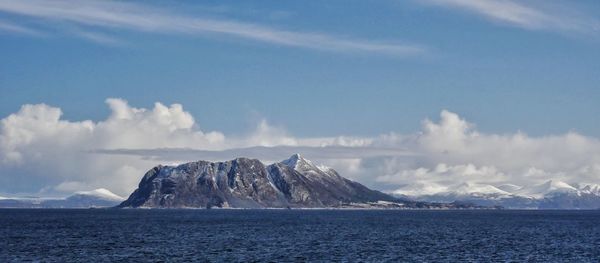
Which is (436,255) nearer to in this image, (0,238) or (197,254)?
(197,254)

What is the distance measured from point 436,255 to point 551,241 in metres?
54.9

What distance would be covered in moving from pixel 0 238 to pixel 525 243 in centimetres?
11201

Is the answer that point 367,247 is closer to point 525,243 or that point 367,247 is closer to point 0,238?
point 525,243

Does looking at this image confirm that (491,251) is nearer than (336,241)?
Yes

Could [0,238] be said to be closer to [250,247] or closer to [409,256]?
[250,247]

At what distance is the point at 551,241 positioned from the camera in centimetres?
18962

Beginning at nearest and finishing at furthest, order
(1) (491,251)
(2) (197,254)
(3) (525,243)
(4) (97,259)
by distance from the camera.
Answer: (4) (97,259) → (2) (197,254) → (1) (491,251) → (3) (525,243)

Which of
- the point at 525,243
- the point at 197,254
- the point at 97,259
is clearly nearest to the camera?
the point at 97,259

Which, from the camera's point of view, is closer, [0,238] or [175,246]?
[175,246]

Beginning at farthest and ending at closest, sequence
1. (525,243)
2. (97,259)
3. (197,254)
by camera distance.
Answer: (525,243), (197,254), (97,259)

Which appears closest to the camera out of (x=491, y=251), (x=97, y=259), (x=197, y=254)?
(x=97, y=259)

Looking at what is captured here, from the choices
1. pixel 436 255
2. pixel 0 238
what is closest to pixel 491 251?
pixel 436 255

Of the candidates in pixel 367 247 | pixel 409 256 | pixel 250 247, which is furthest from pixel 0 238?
pixel 409 256

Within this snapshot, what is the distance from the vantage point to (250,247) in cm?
16162
